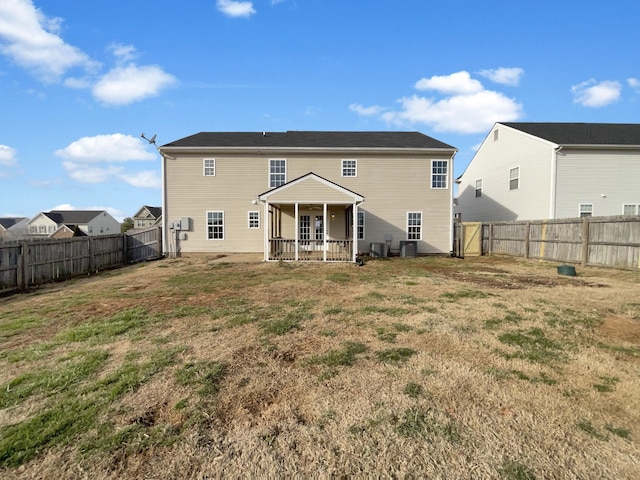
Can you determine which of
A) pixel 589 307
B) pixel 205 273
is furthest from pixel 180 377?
pixel 205 273

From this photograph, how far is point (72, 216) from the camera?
60.2 m

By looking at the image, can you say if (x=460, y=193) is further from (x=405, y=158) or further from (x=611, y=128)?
(x=405, y=158)

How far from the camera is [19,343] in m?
4.56

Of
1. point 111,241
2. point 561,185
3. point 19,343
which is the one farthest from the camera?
point 561,185

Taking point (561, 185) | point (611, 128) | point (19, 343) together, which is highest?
point (611, 128)

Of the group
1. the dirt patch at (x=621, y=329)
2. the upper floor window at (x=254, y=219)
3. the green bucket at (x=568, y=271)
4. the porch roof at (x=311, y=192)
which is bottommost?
the dirt patch at (x=621, y=329)

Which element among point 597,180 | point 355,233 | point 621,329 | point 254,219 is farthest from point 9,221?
point 597,180

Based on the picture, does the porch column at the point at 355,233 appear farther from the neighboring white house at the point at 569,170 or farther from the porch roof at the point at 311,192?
the neighboring white house at the point at 569,170

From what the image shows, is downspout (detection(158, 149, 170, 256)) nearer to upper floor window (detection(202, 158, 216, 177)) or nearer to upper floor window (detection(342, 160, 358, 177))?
upper floor window (detection(202, 158, 216, 177))

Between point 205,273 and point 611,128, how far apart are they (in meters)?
25.0

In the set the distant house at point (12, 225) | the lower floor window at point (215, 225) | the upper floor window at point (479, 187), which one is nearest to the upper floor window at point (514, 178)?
the upper floor window at point (479, 187)

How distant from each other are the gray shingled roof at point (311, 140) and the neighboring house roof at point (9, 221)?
7376cm

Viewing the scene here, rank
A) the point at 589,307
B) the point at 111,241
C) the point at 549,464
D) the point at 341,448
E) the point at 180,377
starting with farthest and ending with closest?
the point at 111,241, the point at 589,307, the point at 180,377, the point at 341,448, the point at 549,464

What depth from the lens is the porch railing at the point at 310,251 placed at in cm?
1441
